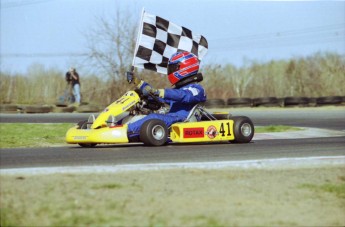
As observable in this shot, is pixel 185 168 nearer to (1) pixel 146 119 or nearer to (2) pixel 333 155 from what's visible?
(2) pixel 333 155

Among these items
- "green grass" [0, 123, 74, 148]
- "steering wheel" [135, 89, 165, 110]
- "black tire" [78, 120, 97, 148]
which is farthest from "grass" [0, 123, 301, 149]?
"steering wheel" [135, 89, 165, 110]

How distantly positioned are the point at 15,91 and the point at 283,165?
23132 millimetres

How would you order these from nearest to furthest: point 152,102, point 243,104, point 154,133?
point 154,133 < point 152,102 < point 243,104

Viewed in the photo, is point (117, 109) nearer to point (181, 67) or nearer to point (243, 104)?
point (181, 67)

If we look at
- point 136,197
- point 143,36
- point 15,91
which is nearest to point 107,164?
point 136,197

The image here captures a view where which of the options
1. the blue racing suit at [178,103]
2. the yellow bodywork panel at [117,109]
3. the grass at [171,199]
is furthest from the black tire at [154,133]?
the grass at [171,199]

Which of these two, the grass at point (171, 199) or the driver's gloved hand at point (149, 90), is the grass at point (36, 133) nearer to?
the driver's gloved hand at point (149, 90)

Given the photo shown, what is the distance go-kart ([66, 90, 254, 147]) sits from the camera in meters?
7.43

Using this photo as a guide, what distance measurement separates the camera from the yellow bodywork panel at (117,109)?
7.65 metres

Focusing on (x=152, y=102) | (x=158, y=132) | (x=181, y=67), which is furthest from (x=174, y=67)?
(x=158, y=132)

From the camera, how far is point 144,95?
784 centimetres

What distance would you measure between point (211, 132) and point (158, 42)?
Result: 2139mm

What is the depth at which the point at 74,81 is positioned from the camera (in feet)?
74.2

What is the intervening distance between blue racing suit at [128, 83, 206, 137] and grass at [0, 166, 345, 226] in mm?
2733
